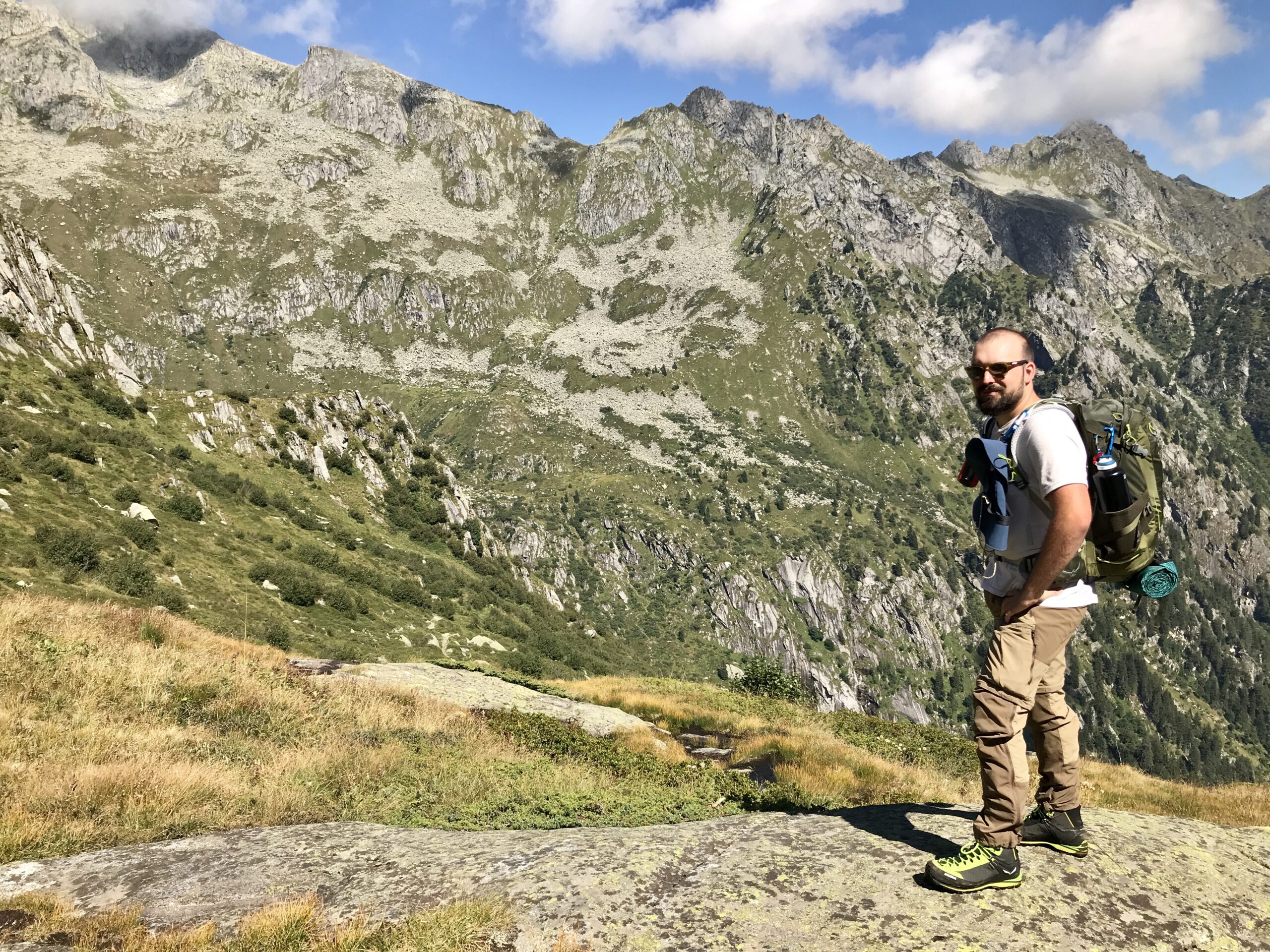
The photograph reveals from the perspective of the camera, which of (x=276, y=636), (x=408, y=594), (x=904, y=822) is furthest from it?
(x=408, y=594)

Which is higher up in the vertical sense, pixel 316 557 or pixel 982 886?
pixel 316 557

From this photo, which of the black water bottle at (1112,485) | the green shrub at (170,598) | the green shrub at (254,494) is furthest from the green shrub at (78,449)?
the black water bottle at (1112,485)

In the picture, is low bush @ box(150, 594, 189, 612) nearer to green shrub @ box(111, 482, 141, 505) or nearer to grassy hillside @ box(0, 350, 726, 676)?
grassy hillside @ box(0, 350, 726, 676)

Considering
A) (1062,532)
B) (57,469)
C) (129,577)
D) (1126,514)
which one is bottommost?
(129,577)

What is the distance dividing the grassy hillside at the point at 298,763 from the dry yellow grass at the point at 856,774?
2.8 inches

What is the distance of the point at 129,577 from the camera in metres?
23.8

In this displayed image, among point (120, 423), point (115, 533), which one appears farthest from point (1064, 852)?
point (120, 423)

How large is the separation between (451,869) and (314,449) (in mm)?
55774

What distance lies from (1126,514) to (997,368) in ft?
5.69

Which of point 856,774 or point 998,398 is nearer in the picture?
point 998,398

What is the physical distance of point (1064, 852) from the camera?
19.0ft

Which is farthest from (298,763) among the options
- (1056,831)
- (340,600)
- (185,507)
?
(185,507)

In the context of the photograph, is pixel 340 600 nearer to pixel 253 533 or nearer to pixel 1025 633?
pixel 253 533

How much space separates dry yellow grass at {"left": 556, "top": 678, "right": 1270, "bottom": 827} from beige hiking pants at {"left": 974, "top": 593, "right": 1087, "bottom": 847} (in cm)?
385
